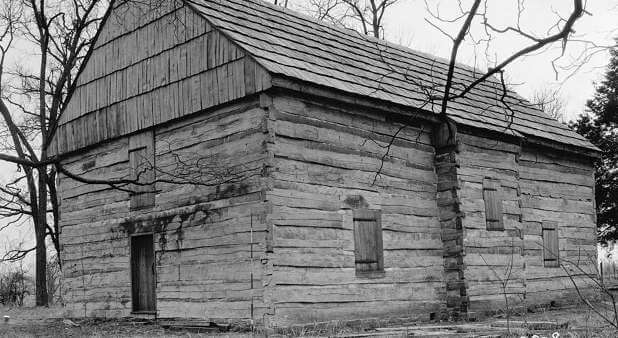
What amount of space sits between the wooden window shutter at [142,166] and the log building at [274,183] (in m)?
0.04

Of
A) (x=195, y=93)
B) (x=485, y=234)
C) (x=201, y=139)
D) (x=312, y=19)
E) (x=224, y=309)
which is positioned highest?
(x=312, y=19)

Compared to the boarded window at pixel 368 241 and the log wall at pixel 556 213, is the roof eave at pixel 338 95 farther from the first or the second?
the log wall at pixel 556 213

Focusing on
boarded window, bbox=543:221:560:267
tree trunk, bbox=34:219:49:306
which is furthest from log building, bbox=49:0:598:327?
tree trunk, bbox=34:219:49:306

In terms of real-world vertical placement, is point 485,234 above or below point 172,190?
below

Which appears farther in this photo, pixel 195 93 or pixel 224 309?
pixel 195 93

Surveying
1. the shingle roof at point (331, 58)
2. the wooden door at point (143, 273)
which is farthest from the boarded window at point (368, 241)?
the wooden door at point (143, 273)

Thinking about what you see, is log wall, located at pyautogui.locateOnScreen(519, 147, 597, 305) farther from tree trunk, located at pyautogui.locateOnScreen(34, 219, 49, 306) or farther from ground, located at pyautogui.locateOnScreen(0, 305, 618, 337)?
tree trunk, located at pyautogui.locateOnScreen(34, 219, 49, 306)

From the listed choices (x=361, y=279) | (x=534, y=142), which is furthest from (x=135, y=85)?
(x=534, y=142)

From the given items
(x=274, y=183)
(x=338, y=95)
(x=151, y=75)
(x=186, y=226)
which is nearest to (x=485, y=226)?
(x=338, y=95)

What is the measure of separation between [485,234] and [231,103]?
20.9ft

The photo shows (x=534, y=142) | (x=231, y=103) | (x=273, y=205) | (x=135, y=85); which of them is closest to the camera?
(x=273, y=205)

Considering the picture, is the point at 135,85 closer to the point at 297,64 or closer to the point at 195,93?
the point at 195,93

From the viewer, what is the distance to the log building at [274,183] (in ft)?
39.3

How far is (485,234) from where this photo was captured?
15562mm
